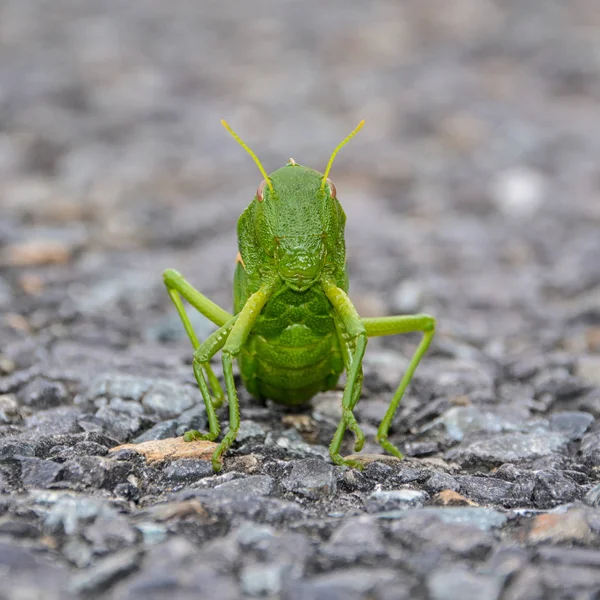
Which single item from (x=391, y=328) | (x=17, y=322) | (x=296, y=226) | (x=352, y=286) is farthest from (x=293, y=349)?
(x=352, y=286)

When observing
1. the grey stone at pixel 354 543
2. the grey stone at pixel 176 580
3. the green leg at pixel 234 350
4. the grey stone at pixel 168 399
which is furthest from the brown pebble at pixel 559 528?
the grey stone at pixel 168 399

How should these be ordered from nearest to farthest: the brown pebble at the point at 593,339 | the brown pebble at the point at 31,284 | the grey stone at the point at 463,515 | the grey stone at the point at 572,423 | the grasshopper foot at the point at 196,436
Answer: the grey stone at the point at 463,515
the grasshopper foot at the point at 196,436
the grey stone at the point at 572,423
the brown pebble at the point at 593,339
the brown pebble at the point at 31,284

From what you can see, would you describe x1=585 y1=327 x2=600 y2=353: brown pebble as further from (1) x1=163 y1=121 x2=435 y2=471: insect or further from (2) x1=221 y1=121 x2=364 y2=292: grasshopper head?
(2) x1=221 y1=121 x2=364 y2=292: grasshopper head

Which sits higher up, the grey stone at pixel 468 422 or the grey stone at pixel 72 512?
the grey stone at pixel 72 512

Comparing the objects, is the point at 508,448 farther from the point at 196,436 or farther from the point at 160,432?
the point at 160,432

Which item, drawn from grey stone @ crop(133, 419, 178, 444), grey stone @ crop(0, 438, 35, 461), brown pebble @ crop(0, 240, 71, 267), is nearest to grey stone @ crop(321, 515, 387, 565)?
grey stone @ crop(133, 419, 178, 444)

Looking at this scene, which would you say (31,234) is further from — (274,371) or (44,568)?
(44,568)

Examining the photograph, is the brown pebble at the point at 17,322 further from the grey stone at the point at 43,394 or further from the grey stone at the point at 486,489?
the grey stone at the point at 486,489

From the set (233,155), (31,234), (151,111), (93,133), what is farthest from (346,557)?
(151,111)
